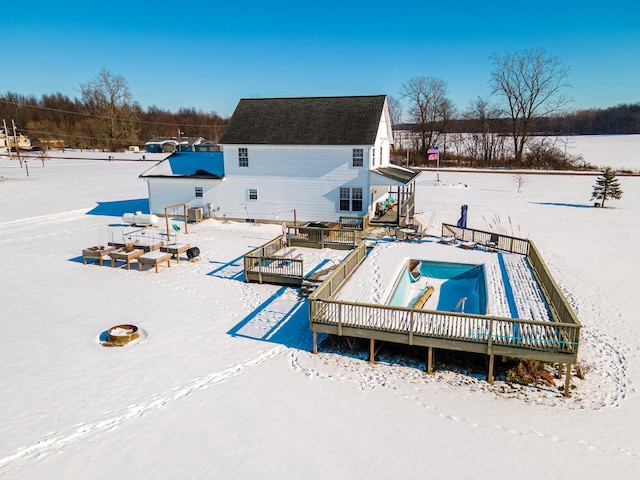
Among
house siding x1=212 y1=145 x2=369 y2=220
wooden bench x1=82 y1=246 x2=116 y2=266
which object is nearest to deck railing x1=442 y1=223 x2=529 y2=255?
house siding x1=212 y1=145 x2=369 y2=220

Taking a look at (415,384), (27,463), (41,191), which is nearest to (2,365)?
(27,463)

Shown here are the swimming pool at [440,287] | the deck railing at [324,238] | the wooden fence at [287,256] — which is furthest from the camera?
the deck railing at [324,238]

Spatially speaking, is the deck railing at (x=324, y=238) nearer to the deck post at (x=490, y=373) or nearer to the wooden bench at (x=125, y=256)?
the wooden bench at (x=125, y=256)

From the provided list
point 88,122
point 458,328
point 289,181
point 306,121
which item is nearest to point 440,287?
point 458,328

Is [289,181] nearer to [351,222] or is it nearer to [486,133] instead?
[351,222]

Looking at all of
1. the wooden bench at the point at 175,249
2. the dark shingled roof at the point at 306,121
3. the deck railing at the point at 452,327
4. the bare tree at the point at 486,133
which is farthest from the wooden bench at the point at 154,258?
the bare tree at the point at 486,133
